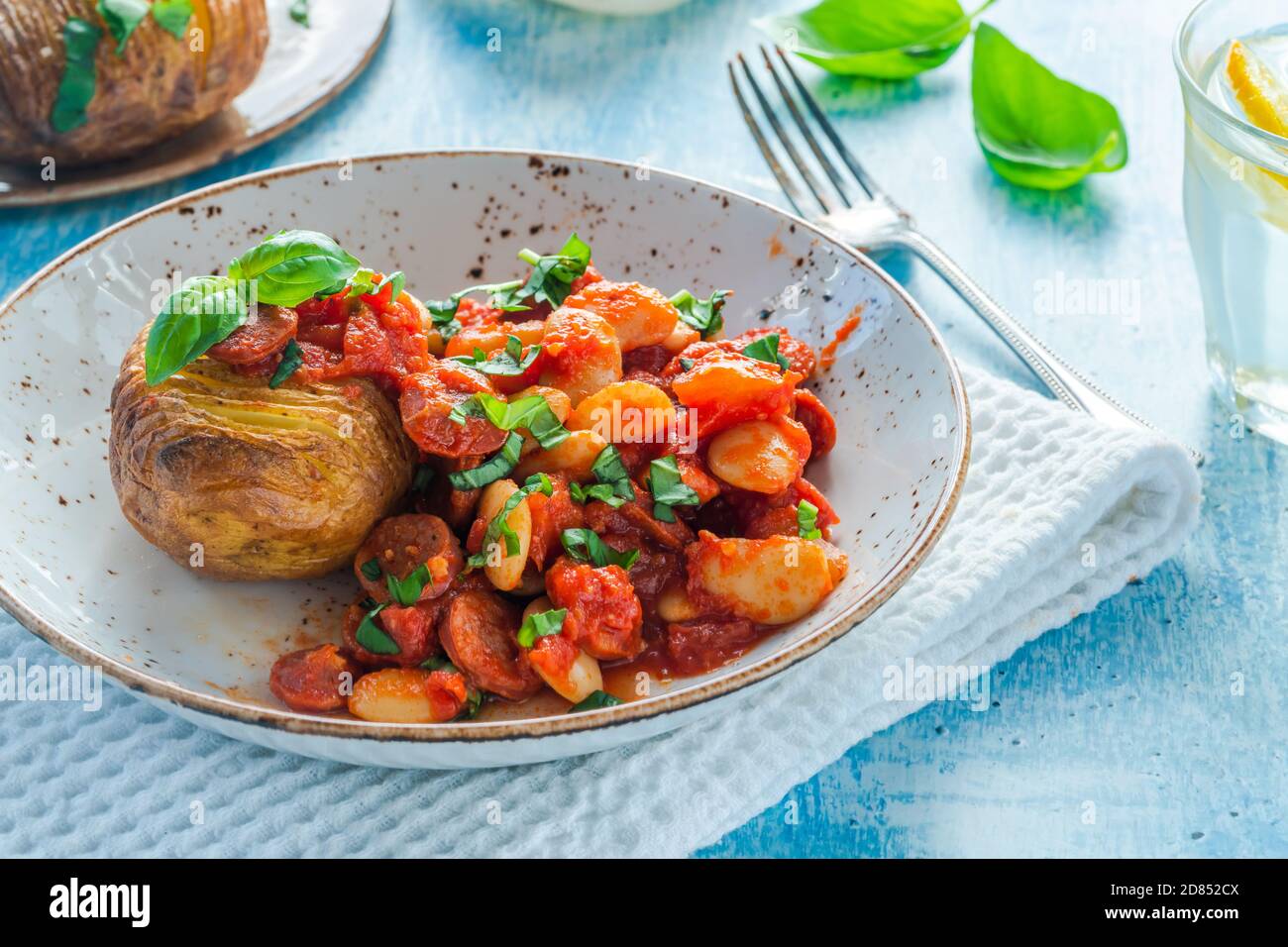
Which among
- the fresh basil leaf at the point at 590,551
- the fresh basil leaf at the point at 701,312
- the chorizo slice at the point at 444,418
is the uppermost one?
the fresh basil leaf at the point at 701,312

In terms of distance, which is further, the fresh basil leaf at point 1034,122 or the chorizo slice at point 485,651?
the fresh basil leaf at point 1034,122

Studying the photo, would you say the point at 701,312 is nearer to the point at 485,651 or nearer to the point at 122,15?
the point at 485,651

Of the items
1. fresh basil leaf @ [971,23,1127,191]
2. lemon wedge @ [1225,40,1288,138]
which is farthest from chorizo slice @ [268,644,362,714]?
fresh basil leaf @ [971,23,1127,191]

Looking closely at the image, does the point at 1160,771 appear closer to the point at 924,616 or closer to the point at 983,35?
the point at 924,616

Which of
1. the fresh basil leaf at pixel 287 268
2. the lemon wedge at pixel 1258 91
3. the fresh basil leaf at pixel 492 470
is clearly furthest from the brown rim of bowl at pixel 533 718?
the lemon wedge at pixel 1258 91

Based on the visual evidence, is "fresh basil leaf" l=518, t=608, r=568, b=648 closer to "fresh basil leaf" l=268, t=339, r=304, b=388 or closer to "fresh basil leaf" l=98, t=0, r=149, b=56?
"fresh basil leaf" l=268, t=339, r=304, b=388

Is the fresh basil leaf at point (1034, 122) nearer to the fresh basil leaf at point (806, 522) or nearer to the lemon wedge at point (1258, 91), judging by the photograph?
the lemon wedge at point (1258, 91)
